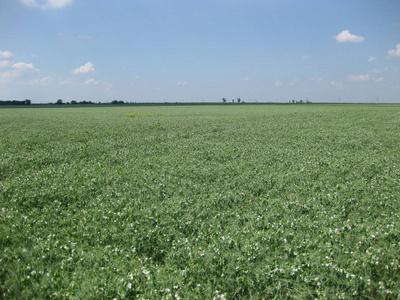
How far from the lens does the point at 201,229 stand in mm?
7695

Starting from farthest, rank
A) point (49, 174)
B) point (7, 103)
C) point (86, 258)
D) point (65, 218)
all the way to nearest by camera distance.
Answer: point (7, 103) → point (49, 174) → point (65, 218) → point (86, 258)

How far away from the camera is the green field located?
18.0 ft

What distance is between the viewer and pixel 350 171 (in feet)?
42.4

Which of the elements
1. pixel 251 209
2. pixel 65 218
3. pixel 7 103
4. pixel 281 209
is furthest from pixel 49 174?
pixel 7 103

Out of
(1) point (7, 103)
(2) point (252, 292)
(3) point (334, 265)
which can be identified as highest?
(1) point (7, 103)

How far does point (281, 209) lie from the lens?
8.81 m

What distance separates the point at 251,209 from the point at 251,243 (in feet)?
7.59

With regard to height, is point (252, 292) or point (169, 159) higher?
point (169, 159)

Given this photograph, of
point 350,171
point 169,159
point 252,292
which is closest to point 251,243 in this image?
point 252,292

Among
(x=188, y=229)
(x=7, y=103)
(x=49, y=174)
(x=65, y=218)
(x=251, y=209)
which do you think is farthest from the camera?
(x=7, y=103)

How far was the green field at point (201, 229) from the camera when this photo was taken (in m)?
5.48

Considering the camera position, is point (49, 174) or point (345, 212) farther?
point (49, 174)

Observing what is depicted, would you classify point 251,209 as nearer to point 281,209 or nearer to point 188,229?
point 281,209

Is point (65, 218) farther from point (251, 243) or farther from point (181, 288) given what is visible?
point (251, 243)
